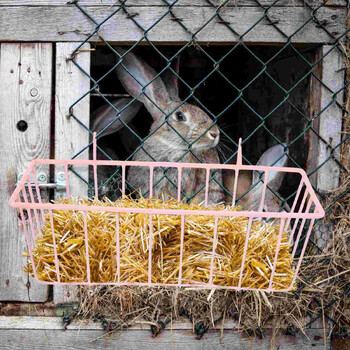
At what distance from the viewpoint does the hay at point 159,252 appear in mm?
1809

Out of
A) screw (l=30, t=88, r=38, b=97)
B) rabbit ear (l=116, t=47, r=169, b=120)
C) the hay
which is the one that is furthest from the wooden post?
screw (l=30, t=88, r=38, b=97)

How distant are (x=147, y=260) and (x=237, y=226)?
372 mm

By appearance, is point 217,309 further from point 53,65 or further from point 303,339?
point 53,65

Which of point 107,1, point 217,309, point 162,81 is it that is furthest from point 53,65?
point 217,309

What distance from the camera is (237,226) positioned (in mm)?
1913

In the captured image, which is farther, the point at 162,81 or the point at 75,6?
the point at 162,81

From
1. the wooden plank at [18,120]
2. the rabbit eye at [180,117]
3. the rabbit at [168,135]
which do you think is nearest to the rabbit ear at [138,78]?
the rabbit at [168,135]

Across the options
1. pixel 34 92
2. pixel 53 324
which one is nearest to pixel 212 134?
pixel 34 92

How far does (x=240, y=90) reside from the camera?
2.64 metres

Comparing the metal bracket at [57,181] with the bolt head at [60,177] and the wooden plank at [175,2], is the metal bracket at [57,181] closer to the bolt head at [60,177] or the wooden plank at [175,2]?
the bolt head at [60,177]

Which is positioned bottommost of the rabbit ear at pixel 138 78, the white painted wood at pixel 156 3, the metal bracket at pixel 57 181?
the metal bracket at pixel 57 181

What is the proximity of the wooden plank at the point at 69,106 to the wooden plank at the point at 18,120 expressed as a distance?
0.06 meters

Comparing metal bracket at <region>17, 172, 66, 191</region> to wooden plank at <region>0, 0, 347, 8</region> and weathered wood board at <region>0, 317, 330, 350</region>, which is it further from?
wooden plank at <region>0, 0, 347, 8</region>

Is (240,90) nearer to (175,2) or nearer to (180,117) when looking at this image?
(175,2)
